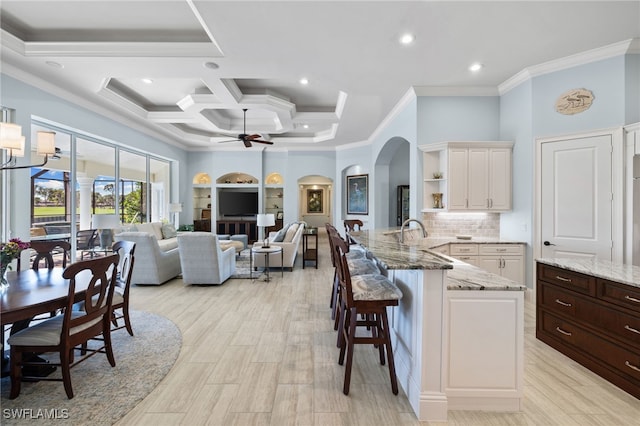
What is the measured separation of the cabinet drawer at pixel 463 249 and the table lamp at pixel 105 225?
565 cm

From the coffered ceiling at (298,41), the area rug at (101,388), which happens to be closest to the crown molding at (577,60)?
the coffered ceiling at (298,41)

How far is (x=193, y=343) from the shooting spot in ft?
9.45

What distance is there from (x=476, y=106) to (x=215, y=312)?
15.7 feet

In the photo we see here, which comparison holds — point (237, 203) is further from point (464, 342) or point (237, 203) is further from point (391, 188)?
point (464, 342)

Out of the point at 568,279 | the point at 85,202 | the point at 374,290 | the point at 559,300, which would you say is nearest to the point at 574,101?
the point at 568,279

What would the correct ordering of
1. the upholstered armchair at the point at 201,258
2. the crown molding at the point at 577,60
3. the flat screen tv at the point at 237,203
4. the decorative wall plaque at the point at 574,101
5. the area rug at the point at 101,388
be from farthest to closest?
the flat screen tv at the point at 237,203
the upholstered armchair at the point at 201,258
the decorative wall plaque at the point at 574,101
the crown molding at the point at 577,60
the area rug at the point at 101,388

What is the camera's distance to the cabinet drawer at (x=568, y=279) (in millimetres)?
2295

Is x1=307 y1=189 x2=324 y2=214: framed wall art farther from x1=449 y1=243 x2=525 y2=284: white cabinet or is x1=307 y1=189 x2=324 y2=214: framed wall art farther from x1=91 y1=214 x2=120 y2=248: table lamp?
x1=449 y1=243 x2=525 y2=284: white cabinet

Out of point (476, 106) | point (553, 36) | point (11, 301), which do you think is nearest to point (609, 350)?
point (553, 36)

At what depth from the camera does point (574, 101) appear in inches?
136

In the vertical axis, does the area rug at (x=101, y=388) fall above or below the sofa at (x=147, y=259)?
below

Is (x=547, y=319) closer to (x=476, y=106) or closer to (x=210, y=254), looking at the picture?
(x=476, y=106)

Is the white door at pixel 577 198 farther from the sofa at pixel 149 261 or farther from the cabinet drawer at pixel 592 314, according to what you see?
the sofa at pixel 149 261

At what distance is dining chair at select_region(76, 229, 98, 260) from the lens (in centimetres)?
515
